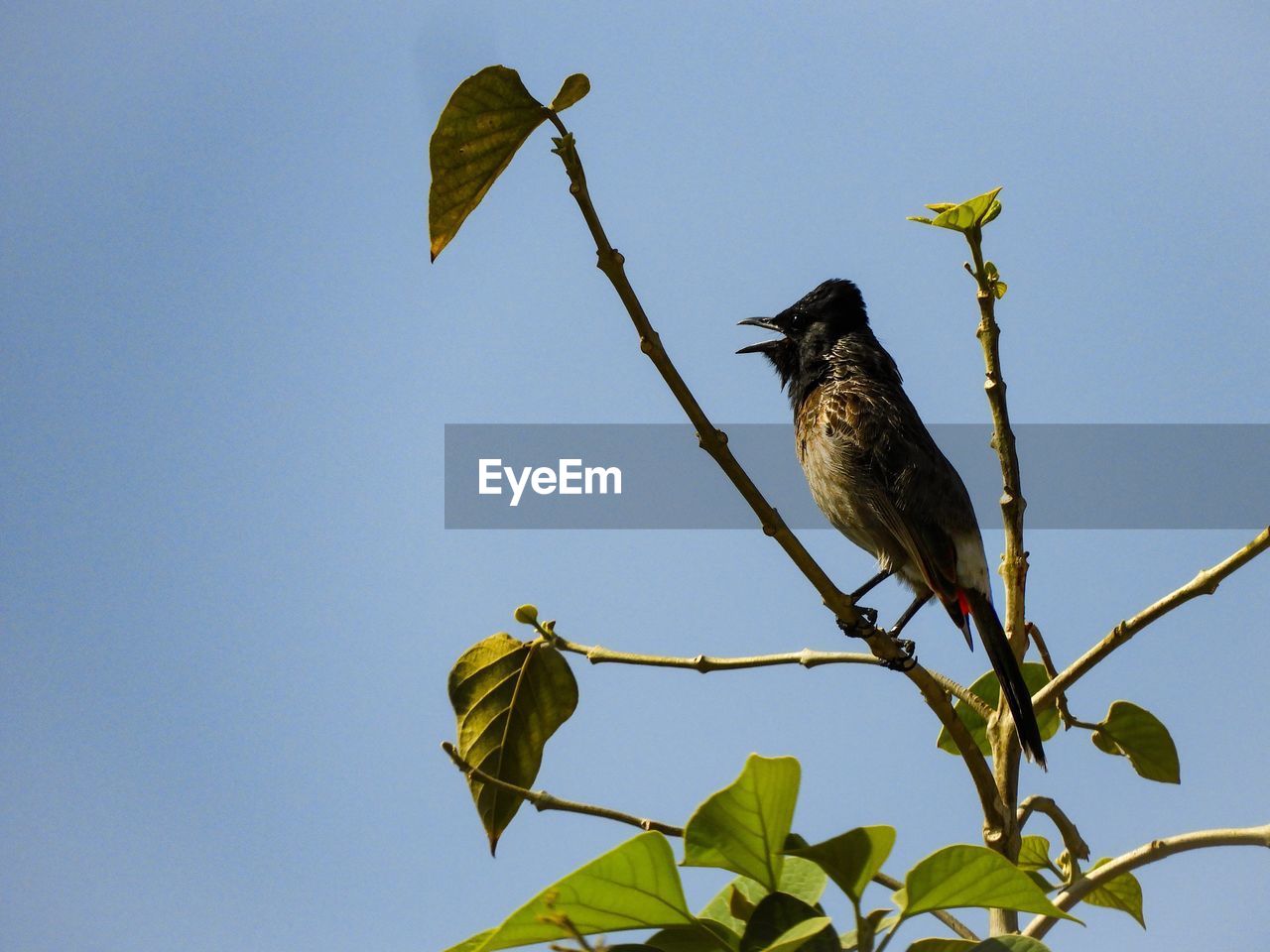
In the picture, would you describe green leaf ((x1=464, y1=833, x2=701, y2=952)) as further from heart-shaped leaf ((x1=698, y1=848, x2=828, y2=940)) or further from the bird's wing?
the bird's wing

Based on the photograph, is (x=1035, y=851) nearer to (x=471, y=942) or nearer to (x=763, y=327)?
(x=471, y=942)

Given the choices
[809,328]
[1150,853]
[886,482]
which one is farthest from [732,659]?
[809,328]

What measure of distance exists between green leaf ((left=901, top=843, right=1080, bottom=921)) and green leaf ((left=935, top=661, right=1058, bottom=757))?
80 cm

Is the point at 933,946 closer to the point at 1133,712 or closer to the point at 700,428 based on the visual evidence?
the point at 700,428

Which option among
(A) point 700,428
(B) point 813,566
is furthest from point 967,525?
(A) point 700,428

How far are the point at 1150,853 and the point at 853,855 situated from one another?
1.77ft

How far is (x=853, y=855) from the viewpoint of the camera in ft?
4.51

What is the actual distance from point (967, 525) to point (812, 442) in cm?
66

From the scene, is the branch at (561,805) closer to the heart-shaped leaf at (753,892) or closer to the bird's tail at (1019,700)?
the heart-shaped leaf at (753,892)

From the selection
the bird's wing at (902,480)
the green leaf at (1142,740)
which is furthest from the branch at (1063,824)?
the bird's wing at (902,480)

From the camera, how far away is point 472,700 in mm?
2160

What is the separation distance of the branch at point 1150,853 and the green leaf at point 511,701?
0.87 meters

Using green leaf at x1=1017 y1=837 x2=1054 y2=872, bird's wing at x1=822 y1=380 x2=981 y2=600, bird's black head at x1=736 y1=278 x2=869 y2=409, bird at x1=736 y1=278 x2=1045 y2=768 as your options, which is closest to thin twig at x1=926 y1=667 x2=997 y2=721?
green leaf at x1=1017 y1=837 x2=1054 y2=872

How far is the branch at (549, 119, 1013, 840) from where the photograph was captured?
1686 mm
